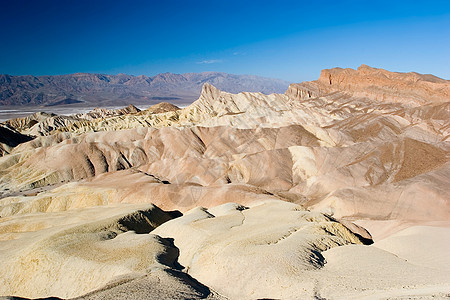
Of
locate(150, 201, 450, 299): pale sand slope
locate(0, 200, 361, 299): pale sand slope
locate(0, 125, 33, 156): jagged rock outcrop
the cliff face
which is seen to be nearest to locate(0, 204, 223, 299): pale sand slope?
locate(0, 200, 361, 299): pale sand slope

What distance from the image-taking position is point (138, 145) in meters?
69.9

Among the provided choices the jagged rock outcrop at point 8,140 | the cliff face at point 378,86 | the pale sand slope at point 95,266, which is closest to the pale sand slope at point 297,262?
the pale sand slope at point 95,266

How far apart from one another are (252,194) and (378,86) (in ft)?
189

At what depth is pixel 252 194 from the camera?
40.6 m

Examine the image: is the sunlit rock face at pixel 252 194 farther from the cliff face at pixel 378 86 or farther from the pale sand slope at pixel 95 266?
the cliff face at pixel 378 86

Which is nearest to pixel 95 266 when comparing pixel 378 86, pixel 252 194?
pixel 252 194

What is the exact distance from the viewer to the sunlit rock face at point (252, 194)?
739 inches

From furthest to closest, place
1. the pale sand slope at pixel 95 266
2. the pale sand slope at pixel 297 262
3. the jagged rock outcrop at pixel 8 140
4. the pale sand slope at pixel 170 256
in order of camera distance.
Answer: the jagged rock outcrop at pixel 8 140 < the pale sand slope at pixel 170 256 < the pale sand slope at pixel 95 266 < the pale sand slope at pixel 297 262

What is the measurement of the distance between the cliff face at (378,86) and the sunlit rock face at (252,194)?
405 mm

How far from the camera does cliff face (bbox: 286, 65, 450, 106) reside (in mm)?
69188

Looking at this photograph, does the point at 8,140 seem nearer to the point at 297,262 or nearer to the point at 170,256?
the point at 170,256

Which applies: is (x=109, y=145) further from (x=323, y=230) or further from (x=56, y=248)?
(x=323, y=230)

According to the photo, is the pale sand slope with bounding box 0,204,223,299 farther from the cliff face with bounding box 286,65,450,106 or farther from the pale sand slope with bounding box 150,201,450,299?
the cliff face with bounding box 286,65,450,106

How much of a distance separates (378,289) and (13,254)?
2474cm
